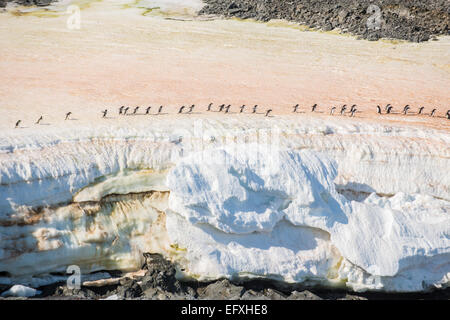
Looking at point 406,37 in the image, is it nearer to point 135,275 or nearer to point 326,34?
A: point 326,34

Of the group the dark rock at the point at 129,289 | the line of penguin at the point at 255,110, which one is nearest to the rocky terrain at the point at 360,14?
the line of penguin at the point at 255,110

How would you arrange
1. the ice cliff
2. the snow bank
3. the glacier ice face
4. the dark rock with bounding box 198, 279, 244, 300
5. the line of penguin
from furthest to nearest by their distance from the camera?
the line of penguin < the glacier ice face < the ice cliff < the dark rock with bounding box 198, 279, 244, 300 < the snow bank

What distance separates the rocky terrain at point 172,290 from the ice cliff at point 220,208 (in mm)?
373

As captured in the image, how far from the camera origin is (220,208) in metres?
17.1

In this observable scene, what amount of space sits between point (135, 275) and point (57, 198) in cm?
386

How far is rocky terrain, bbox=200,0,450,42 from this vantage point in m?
35.1

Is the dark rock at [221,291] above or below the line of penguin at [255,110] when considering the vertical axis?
below

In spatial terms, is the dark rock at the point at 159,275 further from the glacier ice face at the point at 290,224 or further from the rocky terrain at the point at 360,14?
the rocky terrain at the point at 360,14

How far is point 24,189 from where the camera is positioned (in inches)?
646

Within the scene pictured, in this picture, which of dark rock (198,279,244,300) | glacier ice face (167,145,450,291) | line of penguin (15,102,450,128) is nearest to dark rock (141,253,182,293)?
glacier ice face (167,145,450,291)

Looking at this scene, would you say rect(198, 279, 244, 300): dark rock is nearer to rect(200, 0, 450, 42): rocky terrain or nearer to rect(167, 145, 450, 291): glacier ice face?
rect(167, 145, 450, 291): glacier ice face

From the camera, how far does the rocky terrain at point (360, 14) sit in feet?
115

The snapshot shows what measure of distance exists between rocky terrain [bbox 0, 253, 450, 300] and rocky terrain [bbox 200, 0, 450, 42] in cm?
2207
